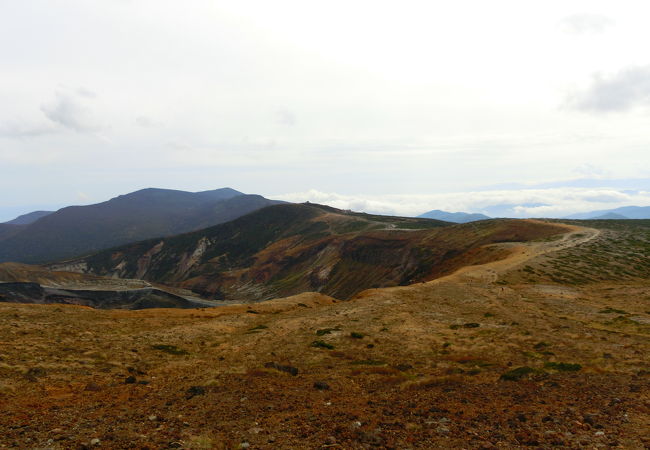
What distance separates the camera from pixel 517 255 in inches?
2894

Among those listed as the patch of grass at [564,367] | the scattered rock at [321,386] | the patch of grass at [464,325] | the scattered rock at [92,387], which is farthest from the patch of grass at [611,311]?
the scattered rock at [92,387]

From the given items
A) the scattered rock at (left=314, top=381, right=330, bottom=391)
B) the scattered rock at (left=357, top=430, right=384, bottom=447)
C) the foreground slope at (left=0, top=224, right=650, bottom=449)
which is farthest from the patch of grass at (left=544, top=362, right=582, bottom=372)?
the scattered rock at (left=357, top=430, right=384, bottom=447)

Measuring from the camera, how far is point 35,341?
24344mm

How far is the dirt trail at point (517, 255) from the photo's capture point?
2216 inches

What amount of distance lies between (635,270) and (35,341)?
79.4m

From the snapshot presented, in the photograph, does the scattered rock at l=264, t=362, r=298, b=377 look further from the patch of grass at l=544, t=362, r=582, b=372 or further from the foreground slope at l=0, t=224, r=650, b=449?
the patch of grass at l=544, t=362, r=582, b=372

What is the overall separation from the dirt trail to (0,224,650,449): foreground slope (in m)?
16.2

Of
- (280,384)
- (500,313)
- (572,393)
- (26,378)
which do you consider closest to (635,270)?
(500,313)

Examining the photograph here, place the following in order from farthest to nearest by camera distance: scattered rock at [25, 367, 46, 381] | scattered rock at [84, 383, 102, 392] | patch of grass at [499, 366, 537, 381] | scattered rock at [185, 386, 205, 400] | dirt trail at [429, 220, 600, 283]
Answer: dirt trail at [429, 220, 600, 283]
patch of grass at [499, 366, 537, 381]
scattered rock at [25, 367, 46, 381]
scattered rock at [84, 383, 102, 392]
scattered rock at [185, 386, 205, 400]

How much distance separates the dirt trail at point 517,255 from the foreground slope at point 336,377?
637 inches

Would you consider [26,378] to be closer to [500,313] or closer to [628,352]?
[628,352]

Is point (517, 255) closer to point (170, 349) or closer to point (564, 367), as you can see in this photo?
point (564, 367)

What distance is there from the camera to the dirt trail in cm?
5628

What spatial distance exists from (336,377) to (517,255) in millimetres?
64617
